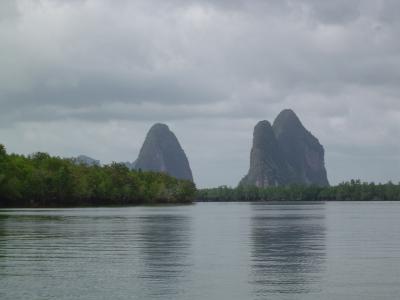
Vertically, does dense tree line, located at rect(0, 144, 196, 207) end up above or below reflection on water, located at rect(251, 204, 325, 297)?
above

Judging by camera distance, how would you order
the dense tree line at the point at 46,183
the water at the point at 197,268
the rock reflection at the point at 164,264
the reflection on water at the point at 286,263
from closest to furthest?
the water at the point at 197,268 → the rock reflection at the point at 164,264 → the reflection on water at the point at 286,263 → the dense tree line at the point at 46,183

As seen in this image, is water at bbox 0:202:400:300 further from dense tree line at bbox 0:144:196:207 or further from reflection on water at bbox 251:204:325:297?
dense tree line at bbox 0:144:196:207

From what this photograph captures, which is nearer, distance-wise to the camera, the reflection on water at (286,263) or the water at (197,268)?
the water at (197,268)

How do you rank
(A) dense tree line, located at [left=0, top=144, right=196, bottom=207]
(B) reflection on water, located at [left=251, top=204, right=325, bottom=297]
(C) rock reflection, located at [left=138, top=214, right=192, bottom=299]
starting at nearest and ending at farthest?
1. (C) rock reflection, located at [left=138, top=214, right=192, bottom=299]
2. (B) reflection on water, located at [left=251, top=204, right=325, bottom=297]
3. (A) dense tree line, located at [left=0, top=144, right=196, bottom=207]

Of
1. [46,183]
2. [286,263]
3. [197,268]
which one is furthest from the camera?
[46,183]

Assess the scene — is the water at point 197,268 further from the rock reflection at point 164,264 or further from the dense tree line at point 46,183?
the dense tree line at point 46,183

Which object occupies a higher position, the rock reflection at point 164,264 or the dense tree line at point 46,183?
the dense tree line at point 46,183

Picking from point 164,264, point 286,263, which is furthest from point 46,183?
point 286,263

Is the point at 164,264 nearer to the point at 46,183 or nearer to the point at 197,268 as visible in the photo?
the point at 197,268

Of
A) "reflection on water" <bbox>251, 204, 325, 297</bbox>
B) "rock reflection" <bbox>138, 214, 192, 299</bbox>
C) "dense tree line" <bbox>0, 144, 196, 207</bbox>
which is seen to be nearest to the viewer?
"rock reflection" <bbox>138, 214, 192, 299</bbox>

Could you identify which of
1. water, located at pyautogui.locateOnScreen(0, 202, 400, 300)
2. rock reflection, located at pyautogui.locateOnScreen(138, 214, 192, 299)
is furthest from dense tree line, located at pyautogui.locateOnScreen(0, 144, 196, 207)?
water, located at pyautogui.locateOnScreen(0, 202, 400, 300)

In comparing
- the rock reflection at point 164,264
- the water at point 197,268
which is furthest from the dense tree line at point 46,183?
the water at point 197,268

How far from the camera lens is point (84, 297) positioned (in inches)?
947

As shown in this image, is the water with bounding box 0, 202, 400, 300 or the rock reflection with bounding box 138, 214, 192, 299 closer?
the water with bounding box 0, 202, 400, 300
